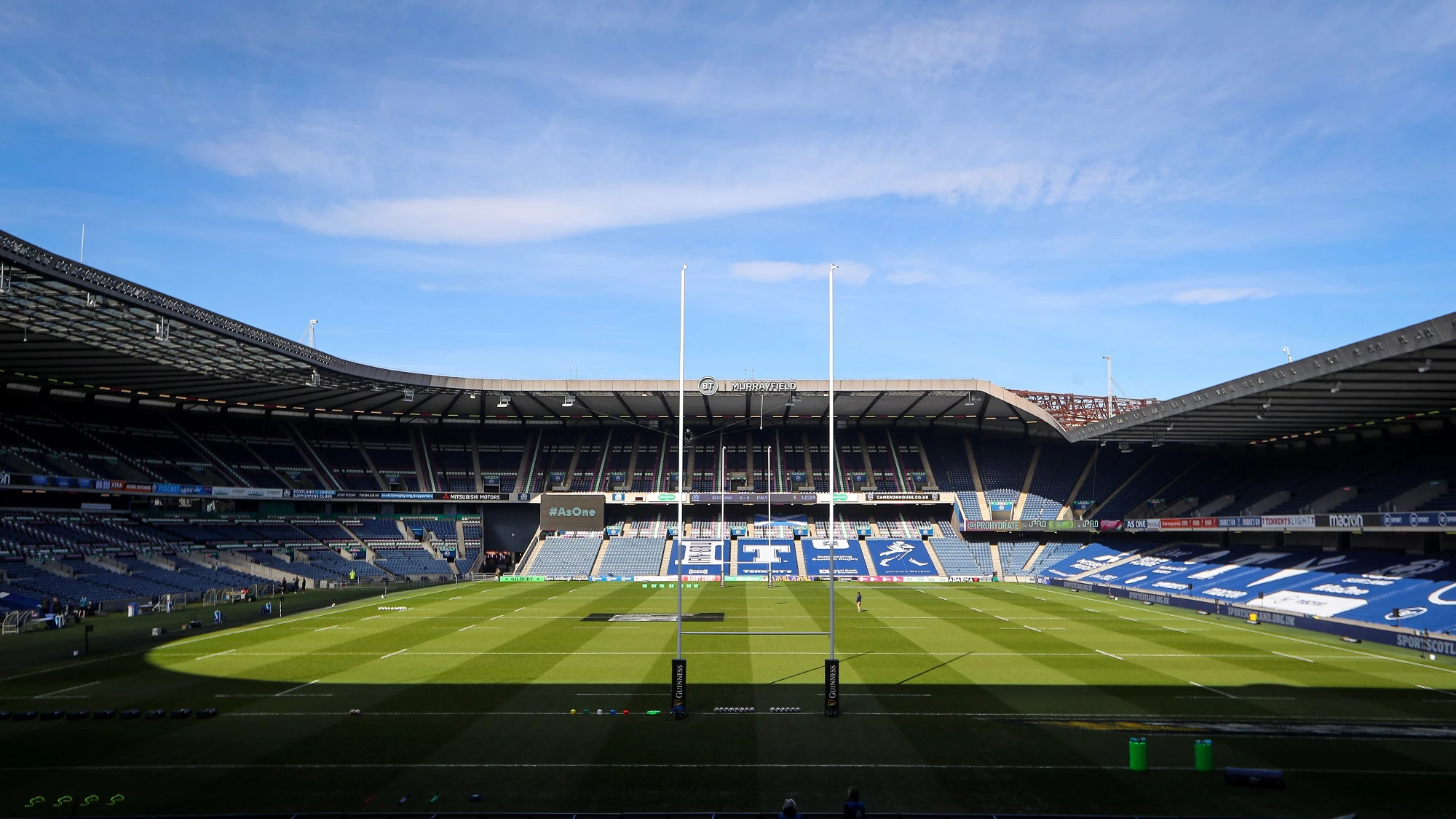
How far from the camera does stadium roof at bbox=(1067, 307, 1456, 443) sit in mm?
34000

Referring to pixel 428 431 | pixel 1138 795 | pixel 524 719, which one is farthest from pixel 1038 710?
pixel 428 431

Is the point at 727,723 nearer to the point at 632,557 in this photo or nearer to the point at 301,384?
the point at 301,384

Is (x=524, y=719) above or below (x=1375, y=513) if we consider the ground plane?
below

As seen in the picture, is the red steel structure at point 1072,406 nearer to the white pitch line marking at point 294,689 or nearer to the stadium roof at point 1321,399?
the stadium roof at point 1321,399

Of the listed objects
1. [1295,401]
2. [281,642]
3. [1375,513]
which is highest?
[1295,401]

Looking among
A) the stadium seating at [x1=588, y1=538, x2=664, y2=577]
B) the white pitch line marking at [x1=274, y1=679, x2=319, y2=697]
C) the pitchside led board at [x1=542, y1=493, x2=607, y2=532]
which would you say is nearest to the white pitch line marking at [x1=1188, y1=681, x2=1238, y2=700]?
the white pitch line marking at [x1=274, y1=679, x2=319, y2=697]

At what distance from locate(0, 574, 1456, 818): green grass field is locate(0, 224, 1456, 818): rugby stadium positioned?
155mm

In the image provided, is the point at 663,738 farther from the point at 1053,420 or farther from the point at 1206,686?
the point at 1053,420

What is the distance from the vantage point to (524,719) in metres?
21.8

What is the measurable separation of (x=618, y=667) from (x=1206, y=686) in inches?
692

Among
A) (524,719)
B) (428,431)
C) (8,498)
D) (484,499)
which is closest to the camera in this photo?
(524,719)

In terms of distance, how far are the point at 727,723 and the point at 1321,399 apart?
127 feet

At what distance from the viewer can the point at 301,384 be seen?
64.1 m

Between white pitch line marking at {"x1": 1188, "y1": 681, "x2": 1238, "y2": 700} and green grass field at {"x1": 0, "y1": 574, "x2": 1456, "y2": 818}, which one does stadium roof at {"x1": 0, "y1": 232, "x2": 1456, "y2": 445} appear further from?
white pitch line marking at {"x1": 1188, "y1": 681, "x2": 1238, "y2": 700}
